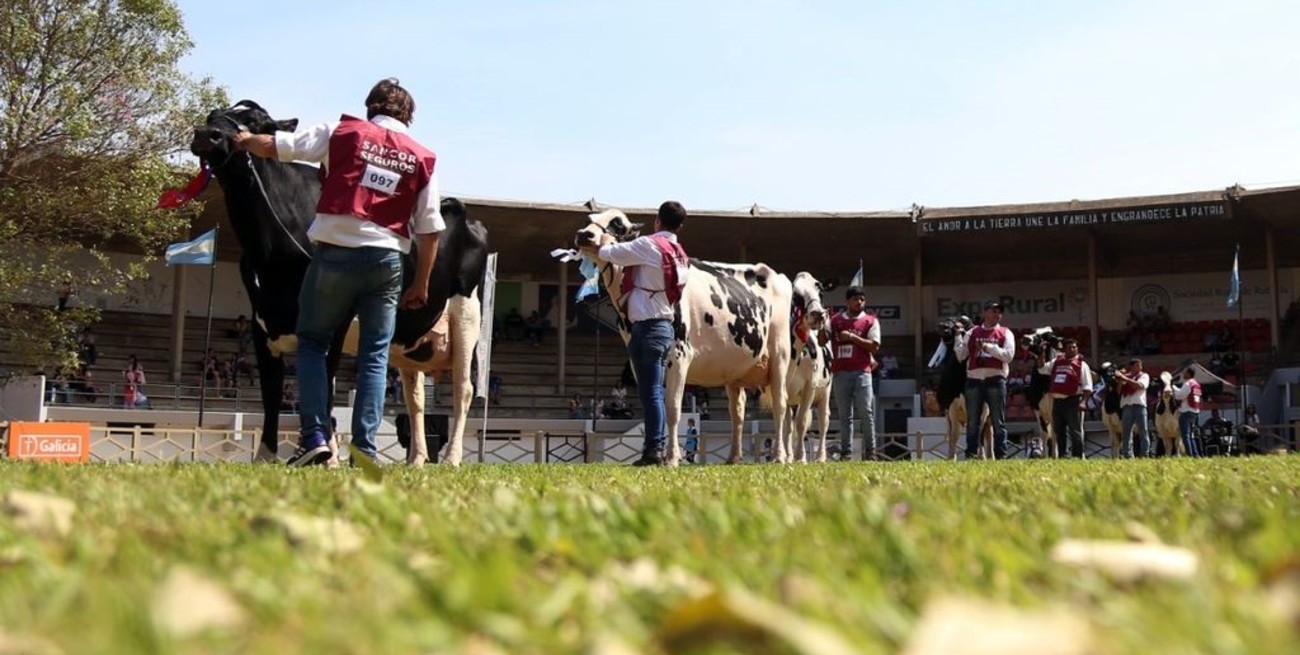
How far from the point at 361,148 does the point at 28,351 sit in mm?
21279

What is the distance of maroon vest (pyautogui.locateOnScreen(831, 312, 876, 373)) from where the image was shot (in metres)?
14.2

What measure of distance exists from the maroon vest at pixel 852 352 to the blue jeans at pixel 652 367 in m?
6.07

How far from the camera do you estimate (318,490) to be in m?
3.25

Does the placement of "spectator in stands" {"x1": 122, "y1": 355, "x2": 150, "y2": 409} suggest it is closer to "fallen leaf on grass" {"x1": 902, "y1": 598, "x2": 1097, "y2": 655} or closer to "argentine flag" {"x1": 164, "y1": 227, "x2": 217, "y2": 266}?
"argentine flag" {"x1": 164, "y1": 227, "x2": 217, "y2": 266}

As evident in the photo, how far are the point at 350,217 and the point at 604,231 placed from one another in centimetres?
350

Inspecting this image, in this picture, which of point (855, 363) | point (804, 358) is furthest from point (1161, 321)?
point (804, 358)

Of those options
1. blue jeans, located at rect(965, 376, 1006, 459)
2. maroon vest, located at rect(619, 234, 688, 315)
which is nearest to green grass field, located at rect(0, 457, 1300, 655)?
maroon vest, located at rect(619, 234, 688, 315)

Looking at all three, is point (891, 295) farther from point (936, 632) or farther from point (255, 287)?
point (936, 632)

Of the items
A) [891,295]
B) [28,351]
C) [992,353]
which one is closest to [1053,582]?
[992,353]

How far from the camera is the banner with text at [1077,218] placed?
34531 millimetres

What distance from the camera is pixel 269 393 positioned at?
7098 mm

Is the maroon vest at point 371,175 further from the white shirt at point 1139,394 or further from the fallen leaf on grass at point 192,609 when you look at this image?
the white shirt at point 1139,394

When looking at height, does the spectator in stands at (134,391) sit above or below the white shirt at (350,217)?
below

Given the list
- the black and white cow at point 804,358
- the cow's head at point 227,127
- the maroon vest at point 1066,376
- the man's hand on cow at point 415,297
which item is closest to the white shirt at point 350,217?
the man's hand on cow at point 415,297
